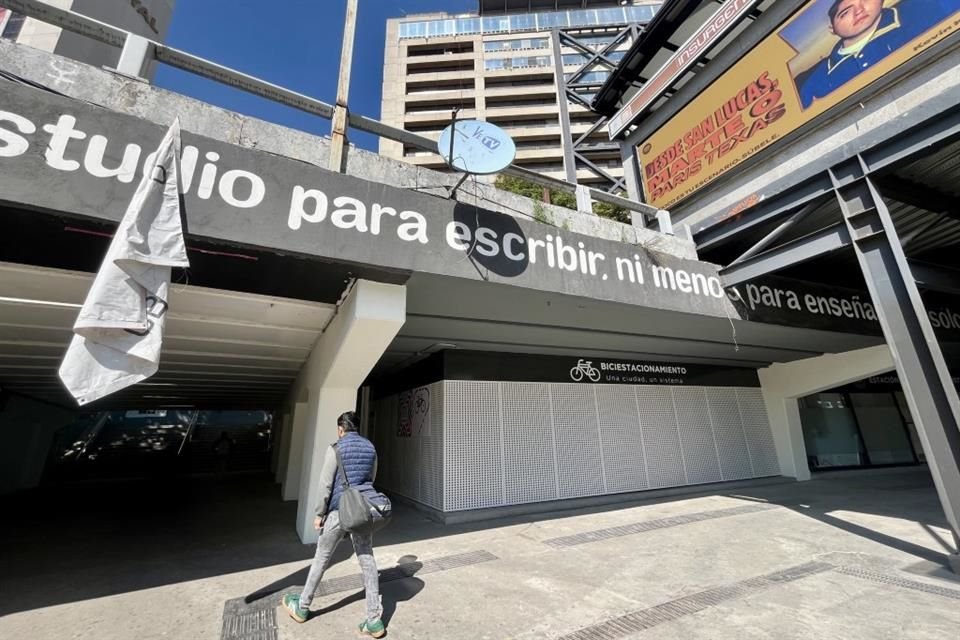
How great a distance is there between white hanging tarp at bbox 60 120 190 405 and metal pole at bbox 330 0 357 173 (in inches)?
63.8

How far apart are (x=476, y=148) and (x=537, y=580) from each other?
4.83 metres

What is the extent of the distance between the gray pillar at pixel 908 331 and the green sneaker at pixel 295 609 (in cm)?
626

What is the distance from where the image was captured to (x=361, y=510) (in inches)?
124

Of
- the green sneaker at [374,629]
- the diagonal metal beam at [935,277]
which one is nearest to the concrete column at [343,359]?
the green sneaker at [374,629]

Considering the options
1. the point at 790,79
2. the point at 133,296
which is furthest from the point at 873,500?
the point at 133,296

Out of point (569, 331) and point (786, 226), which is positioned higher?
point (786, 226)

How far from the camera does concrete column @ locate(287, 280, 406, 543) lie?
4.50 metres

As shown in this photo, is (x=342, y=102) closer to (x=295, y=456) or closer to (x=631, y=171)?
(x=295, y=456)

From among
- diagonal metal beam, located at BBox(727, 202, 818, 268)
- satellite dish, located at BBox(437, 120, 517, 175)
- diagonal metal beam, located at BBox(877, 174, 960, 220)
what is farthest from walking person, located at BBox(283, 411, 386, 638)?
diagonal metal beam, located at BBox(877, 174, 960, 220)

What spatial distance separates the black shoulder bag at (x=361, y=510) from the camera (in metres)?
3.11

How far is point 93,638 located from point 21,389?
11.4m

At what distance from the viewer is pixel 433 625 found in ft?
10.6

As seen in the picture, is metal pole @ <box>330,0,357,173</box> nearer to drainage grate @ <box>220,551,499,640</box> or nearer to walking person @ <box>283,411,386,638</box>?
walking person @ <box>283,411,386,638</box>

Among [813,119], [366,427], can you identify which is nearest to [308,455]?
[366,427]
